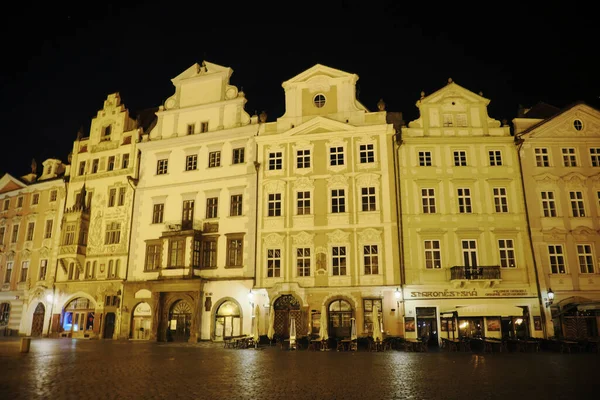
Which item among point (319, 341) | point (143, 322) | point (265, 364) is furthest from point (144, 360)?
point (143, 322)

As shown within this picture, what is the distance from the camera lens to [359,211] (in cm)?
3150

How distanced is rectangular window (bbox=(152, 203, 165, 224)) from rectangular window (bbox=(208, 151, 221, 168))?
16.2ft

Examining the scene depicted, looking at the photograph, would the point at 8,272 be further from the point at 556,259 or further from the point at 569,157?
the point at 569,157

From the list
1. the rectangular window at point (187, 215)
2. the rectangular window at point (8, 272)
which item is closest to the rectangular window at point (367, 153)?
the rectangular window at point (187, 215)

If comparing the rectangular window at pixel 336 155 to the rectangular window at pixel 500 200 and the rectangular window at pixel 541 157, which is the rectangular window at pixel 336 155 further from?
the rectangular window at pixel 541 157

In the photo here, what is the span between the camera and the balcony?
28.8 meters

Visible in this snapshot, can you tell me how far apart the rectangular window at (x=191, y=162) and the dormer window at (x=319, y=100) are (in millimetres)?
10129

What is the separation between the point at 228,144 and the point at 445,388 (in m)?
26.4

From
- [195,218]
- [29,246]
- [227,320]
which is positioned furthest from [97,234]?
[227,320]

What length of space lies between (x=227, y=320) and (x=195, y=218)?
7.83 meters

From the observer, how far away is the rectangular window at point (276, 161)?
3388 centimetres

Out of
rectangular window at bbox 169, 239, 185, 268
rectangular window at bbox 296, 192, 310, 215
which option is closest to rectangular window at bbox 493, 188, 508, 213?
rectangular window at bbox 296, 192, 310, 215

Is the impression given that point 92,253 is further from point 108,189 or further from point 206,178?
point 206,178

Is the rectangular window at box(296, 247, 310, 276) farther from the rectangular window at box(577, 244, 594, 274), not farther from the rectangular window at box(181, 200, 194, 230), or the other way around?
the rectangular window at box(577, 244, 594, 274)
